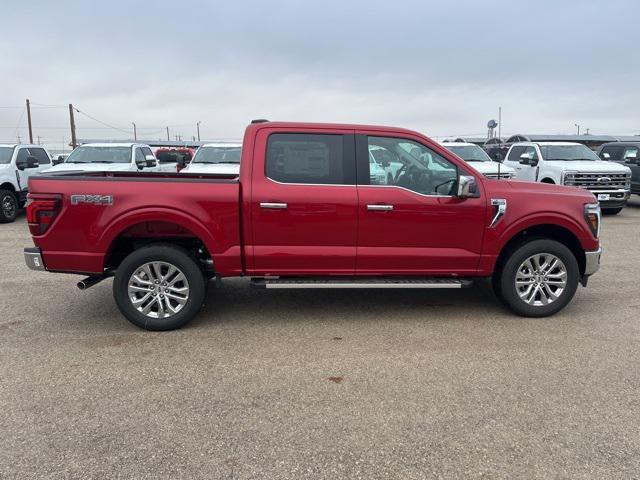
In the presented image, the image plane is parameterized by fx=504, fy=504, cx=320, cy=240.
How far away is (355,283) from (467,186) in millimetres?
1395

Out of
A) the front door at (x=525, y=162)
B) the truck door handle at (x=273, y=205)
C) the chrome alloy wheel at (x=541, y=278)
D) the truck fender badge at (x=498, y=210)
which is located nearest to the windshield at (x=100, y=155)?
the truck door handle at (x=273, y=205)

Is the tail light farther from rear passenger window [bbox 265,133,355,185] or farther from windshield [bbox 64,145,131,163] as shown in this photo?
windshield [bbox 64,145,131,163]

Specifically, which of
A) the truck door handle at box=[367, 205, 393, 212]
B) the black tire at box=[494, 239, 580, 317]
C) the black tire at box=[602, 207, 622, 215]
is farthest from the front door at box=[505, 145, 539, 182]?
the truck door handle at box=[367, 205, 393, 212]

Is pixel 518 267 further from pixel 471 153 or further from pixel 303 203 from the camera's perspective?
pixel 471 153

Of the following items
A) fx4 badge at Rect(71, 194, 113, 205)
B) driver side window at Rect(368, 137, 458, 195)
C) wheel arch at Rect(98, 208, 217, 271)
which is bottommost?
wheel arch at Rect(98, 208, 217, 271)

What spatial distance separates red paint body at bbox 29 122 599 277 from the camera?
181 inches

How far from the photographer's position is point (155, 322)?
4742mm

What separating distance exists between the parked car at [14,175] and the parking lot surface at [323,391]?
7580 mm

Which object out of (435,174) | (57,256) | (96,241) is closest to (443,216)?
(435,174)

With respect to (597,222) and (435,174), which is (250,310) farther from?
(597,222)

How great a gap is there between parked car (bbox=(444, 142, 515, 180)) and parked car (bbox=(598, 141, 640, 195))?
373 cm

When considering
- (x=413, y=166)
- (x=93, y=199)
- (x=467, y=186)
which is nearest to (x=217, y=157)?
(x=93, y=199)

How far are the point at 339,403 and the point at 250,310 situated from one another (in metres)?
2.23

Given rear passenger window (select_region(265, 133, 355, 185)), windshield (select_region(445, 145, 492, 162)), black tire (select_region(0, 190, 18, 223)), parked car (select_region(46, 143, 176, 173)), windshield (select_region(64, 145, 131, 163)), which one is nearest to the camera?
rear passenger window (select_region(265, 133, 355, 185))
